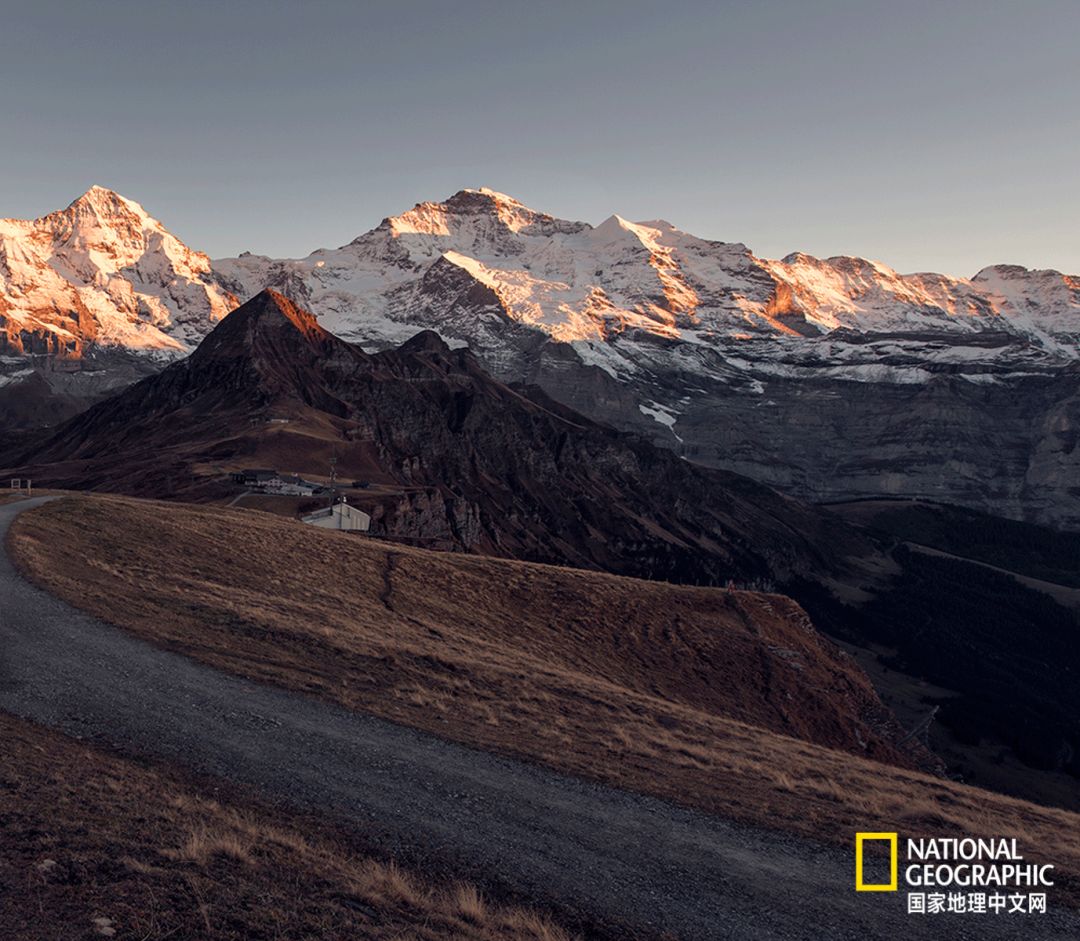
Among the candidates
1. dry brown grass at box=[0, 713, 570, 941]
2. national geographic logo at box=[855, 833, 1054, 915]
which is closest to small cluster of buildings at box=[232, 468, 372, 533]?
dry brown grass at box=[0, 713, 570, 941]

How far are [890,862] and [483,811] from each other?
751cm

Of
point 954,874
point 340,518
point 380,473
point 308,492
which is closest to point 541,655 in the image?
point 954,874

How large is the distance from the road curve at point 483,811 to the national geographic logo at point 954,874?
1.21 feet

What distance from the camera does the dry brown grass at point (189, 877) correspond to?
9.22m

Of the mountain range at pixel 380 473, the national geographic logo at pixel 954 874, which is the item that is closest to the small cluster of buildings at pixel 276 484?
the mountain range at pixel 380 473

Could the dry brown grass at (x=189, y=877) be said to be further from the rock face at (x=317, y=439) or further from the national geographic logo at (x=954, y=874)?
the rock face at (x=317, y=439)

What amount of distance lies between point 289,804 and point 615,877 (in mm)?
5664

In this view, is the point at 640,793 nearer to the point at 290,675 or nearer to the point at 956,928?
the point at 956,928

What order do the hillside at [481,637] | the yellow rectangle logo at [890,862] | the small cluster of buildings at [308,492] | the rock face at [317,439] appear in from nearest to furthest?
1. the yellow rectangle logo at [890,862]
2. the hillside at [481,637]
3. the small cluster of buildings at [308,492]
4. the rock face at [317,439]

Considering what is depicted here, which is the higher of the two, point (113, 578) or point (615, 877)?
point (113, 578)

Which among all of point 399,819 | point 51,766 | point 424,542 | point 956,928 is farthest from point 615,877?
point 424,542

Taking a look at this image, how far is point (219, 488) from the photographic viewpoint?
91.9 m

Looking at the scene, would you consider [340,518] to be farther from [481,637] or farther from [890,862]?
[890,862]

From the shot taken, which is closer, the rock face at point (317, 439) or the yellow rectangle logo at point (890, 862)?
the yellow rectangle logo at point (890, 862)
